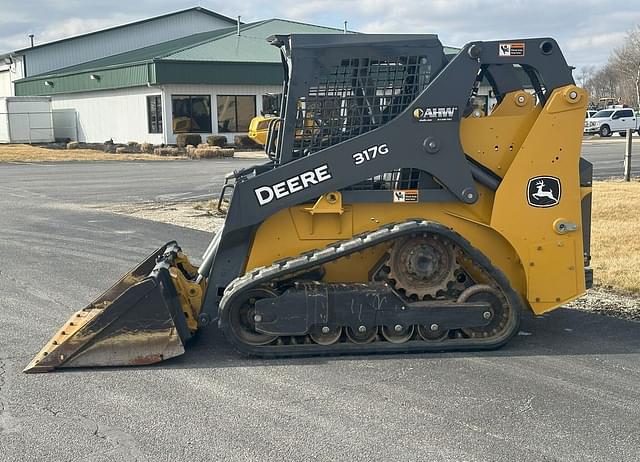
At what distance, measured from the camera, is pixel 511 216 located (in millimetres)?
5473

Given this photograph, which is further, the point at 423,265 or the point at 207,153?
the point at 207,153

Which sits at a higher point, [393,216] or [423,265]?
[393,216]

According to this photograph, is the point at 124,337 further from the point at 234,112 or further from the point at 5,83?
the point at 5,83

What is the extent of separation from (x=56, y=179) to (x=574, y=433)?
2075 cm

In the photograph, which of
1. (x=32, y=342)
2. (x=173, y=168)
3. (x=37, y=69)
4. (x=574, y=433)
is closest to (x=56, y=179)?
(x=173, y=168)

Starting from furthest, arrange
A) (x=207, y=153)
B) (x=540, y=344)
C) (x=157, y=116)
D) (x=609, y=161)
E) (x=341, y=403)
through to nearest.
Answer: (x=157, y=116) < (x=207, y=153) < (x=609, y=161) < (x=540, y=344) < (x=341, y=403)

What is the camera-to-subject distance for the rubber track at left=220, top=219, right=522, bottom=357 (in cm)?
521

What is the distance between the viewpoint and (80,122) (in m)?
43.4

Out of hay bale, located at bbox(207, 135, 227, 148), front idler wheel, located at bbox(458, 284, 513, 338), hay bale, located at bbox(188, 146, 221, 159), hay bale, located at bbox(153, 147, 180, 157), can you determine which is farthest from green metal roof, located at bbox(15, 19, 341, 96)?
front idler wheel, located at bbox(458, 284, 513, 338)

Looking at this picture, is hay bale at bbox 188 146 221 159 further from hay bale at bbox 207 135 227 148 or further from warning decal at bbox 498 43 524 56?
warning decal at bbox 498 43 524 56

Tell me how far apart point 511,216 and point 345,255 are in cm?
133

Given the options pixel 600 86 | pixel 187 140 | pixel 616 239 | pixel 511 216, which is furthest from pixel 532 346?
pixel 600 86

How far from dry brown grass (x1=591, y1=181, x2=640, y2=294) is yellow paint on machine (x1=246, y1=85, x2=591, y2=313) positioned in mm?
2063

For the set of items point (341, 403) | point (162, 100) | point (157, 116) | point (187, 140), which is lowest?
point (341, 403)
